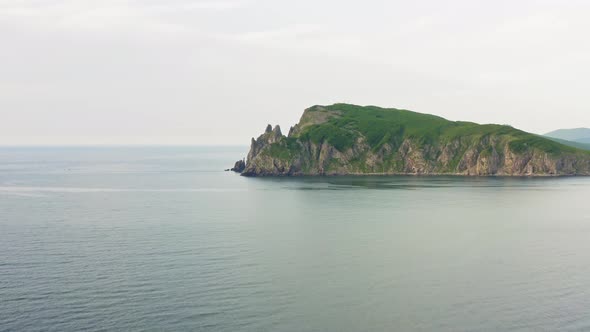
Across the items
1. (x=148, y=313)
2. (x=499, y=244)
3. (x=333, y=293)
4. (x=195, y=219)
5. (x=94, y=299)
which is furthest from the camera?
(x=195, y=219)

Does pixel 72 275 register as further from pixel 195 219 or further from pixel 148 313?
pixel 195 219

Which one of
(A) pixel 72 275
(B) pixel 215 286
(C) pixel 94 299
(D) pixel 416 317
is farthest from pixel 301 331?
(A) pixel 72 275

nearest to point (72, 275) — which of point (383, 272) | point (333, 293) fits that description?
point (333, 293)

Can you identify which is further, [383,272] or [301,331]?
[383,272]

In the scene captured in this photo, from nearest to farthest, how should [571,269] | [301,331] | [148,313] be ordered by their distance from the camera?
[301,331] → [148,313] → [571,269]

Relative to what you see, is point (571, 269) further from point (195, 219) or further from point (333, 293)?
point (195, 219)

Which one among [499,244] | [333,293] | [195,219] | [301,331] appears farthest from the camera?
[195,219]
